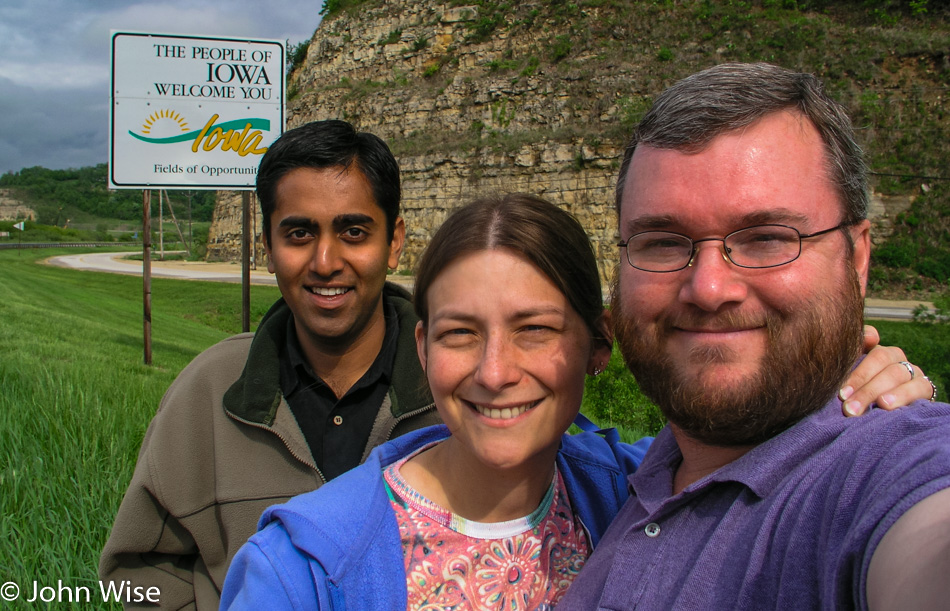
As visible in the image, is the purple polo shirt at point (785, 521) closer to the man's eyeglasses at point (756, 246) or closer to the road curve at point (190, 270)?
the man's eyeglasses at point (756, 246)

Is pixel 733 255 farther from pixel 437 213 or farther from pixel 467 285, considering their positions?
pixel 437 213

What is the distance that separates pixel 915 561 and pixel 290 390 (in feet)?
6.54

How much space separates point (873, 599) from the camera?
→ 0.91m

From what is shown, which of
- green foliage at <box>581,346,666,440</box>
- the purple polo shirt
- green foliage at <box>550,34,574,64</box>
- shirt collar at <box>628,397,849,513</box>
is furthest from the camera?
green foliage at <box>550,34,574,64</box>

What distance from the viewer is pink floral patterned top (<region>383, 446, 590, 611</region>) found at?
1.52 metres

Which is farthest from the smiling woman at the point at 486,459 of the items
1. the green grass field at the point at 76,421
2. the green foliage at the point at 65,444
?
the green grass field at the point at 76,421

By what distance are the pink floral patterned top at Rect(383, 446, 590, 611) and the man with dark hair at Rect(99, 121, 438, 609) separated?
0.68 m

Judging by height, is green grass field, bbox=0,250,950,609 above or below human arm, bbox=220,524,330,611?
below

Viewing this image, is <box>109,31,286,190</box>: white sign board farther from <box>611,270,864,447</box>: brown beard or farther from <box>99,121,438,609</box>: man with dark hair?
<box>611,270,864,447</box>: brown beard

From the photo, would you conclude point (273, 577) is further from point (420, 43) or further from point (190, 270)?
point (190, 270)

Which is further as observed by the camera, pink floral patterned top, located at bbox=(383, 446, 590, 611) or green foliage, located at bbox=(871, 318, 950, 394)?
green foliage, located at bbox=(871, 318, 950, 394)

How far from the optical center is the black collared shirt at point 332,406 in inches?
91.3

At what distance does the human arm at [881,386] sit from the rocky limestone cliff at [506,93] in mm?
21770

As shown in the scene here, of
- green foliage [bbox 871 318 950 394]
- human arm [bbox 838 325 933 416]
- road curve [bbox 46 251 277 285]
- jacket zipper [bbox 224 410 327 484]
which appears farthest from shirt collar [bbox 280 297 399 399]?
road curve [bbox 46 251 277 285]
